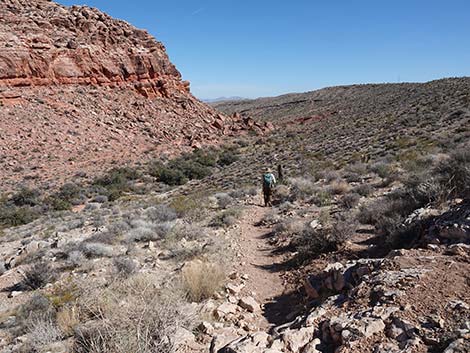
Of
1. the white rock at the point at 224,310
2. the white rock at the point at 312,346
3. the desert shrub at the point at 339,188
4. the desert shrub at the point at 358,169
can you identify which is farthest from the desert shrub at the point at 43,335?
the desert shrub at the point at 358,169

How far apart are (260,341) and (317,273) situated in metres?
2.15

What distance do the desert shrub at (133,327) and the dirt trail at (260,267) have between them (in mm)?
1302

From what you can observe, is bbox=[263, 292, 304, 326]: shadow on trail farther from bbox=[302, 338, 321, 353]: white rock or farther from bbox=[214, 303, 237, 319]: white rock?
bbox=[302, 338, 321, 353]: white rock

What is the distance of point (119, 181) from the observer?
78.0ft

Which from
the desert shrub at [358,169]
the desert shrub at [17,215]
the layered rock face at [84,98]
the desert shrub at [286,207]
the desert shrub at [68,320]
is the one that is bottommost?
the desert shrub at [17,215]

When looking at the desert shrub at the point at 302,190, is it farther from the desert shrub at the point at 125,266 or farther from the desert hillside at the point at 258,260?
the desert shrub at the point at 125,266

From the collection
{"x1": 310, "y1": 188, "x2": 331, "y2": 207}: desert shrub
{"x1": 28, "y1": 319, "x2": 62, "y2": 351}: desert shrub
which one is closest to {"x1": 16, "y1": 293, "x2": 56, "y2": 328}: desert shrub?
{"x1": 28, "y1": 319, "x2": 62, "y2": 351}: desert shrub

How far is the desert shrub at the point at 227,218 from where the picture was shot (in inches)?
394

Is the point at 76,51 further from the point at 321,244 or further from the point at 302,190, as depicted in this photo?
the point at 321,244

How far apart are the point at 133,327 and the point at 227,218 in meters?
6.35

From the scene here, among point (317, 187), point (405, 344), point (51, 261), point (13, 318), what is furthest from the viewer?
point (317, 187)

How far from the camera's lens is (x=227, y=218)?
1012 centimetres

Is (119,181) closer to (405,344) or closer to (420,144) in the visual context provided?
(420,144)

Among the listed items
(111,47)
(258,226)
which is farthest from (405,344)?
(111,47)
